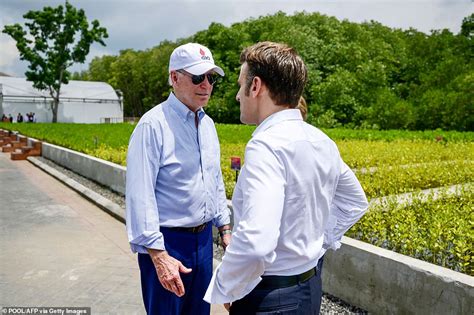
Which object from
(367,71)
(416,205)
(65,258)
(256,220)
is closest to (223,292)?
(256,220)

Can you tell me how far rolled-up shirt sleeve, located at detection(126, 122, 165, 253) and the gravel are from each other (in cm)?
216

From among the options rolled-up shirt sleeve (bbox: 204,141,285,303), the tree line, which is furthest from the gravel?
the tree line

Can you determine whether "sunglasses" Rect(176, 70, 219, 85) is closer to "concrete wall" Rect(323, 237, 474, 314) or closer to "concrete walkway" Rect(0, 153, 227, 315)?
"concrete wall" Rect(323, 237, 474, 314)

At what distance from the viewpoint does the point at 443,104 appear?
21.6 metres

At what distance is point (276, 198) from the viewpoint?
1473mm

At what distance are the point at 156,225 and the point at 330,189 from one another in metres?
0.95

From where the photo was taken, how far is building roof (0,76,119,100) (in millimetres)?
45594

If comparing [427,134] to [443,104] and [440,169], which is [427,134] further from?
[440,169]

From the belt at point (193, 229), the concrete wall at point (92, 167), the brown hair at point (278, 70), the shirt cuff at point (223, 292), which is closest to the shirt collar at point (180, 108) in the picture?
the belt at point (193, 229)

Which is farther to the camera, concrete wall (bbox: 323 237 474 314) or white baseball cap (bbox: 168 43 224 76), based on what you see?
A: concrete wall (bbox: 323 237 474 314)

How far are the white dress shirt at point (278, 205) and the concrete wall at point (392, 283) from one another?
1814 mm

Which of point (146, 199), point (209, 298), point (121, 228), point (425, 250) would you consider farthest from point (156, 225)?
point (121, 228)

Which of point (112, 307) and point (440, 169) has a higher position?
point (440, 169)

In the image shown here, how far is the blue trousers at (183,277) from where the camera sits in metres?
2.44
